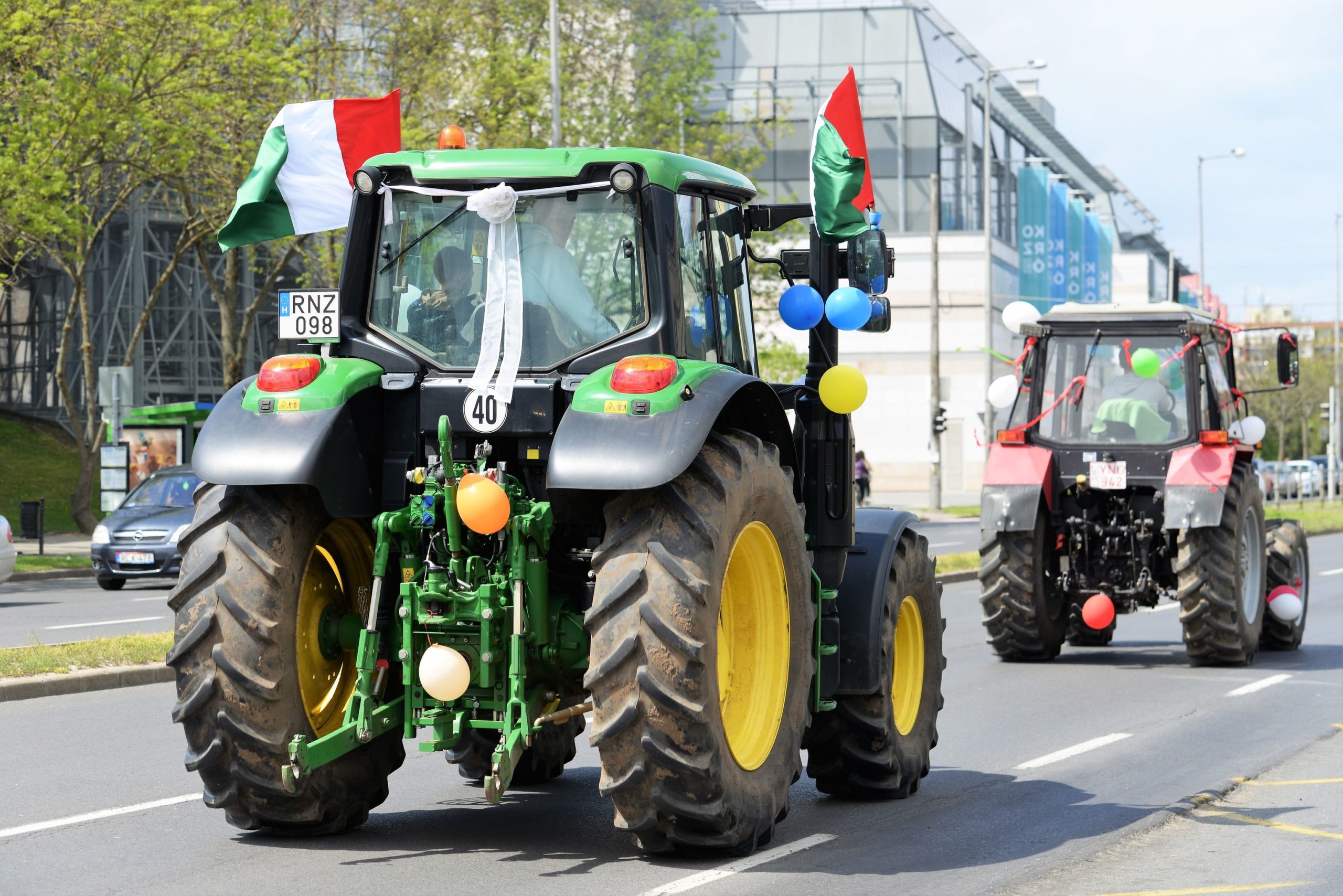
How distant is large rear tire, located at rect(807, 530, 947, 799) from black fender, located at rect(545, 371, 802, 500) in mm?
2066

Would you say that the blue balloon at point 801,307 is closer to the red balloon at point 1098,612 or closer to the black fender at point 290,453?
the black fender at point 290,453

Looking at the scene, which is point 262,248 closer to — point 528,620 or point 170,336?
point 170,336

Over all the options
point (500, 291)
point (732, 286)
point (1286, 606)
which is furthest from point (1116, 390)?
point (500, 291)

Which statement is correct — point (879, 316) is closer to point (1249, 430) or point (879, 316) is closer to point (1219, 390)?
point (1219, 390)

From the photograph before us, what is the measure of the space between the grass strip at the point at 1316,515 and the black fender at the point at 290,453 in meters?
29.2

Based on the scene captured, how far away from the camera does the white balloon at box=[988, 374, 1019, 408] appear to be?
14.9 m

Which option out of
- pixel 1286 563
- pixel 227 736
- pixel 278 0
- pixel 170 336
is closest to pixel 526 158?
pixel 227 736

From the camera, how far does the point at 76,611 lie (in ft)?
64.1

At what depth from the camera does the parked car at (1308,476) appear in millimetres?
69250

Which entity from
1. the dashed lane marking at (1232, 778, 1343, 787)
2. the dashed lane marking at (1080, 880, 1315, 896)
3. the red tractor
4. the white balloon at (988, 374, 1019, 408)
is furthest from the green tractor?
the white balloon at (988, 374, 1019, 408)

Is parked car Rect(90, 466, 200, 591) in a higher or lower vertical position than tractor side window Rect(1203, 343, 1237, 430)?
lower

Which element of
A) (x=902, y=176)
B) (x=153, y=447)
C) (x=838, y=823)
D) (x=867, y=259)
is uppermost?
(x=902, y=176)

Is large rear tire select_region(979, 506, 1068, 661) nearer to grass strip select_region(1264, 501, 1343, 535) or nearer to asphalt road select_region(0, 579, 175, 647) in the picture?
asphalt road select_region(0, 579, 175, 647)

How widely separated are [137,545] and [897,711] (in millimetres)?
16943
